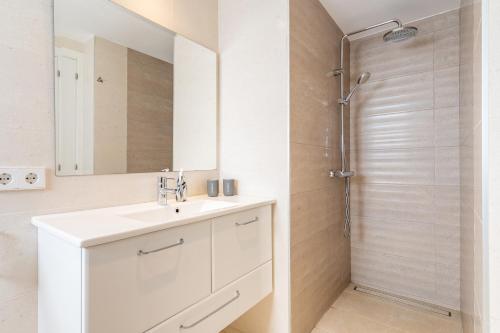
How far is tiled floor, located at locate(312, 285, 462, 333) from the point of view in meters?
1.83

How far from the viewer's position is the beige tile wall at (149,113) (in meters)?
1.46

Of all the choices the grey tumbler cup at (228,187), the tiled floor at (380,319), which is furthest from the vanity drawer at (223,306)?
the tiled floor at (380,319)

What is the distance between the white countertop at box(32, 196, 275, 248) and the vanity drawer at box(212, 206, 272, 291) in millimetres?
77

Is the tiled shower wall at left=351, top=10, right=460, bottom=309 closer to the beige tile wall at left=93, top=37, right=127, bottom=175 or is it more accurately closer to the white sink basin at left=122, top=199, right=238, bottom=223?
the white sink basin at left=122, top=199, right=238, bottom=223

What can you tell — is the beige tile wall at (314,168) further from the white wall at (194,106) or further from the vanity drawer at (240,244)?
the white wall at (194,106)

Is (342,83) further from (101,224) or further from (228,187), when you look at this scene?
(101,224)

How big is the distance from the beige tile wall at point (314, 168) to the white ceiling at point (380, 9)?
3.6 inches

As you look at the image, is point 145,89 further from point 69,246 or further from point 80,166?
point 69,246

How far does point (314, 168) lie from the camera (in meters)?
1.91

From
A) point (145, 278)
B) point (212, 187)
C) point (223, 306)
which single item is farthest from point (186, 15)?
point (223, 306)

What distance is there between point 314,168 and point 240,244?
2.72 ft

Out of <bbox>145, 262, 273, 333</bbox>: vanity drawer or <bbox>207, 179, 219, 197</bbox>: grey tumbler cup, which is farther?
<bbox>207, 179, 219, 197</bbox>: grey tumbler cup

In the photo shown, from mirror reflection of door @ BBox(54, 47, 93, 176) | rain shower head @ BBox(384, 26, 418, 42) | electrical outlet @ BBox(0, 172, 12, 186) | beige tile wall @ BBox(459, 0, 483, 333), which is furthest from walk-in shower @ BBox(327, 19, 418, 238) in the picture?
electrical outlet @ BBox(0, 172, 12, 186)

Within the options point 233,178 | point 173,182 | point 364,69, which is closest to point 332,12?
point 364,69
